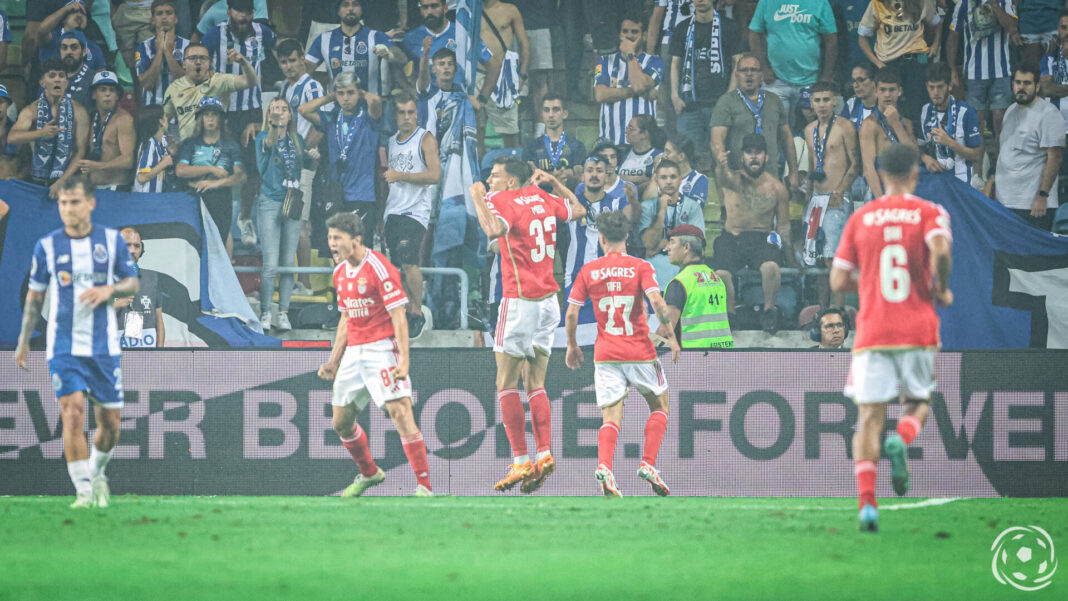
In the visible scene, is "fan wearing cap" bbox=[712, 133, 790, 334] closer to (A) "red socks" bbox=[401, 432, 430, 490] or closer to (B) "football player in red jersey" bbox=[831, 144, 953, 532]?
(A) "red socks" bbox=[401, 432, 430, 490]

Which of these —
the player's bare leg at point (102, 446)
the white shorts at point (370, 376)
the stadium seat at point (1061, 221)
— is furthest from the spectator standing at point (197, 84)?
the stadium seat at point (1061, 221)

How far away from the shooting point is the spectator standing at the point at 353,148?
13.2 metres

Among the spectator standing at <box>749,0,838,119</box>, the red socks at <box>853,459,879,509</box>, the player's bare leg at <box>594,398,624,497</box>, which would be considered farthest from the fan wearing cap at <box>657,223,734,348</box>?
the red socks at <box>853,459,879,509</box>

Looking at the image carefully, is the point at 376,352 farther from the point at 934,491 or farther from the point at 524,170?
the point at 934,491

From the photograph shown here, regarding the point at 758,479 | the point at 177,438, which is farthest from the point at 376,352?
the point at 758,479

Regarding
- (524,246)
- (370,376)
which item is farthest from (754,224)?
(370,376)

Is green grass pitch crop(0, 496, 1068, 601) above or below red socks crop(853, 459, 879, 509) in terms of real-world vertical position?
below

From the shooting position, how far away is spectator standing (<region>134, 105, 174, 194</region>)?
43.0 feet

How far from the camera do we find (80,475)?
7828 mm

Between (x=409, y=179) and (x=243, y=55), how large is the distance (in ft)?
7.94

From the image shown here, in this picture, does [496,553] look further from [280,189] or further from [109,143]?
[109,143]

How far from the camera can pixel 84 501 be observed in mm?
7883

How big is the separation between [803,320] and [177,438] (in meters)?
6.40

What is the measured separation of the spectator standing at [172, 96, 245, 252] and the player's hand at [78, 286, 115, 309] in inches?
208
